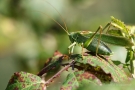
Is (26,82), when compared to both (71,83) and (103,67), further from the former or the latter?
(103,67)

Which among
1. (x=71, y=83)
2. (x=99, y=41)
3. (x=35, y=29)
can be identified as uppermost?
(x=35, y=29)

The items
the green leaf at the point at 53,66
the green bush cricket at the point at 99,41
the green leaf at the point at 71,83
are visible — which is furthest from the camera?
Answer: the green bush cricket at the point at 99,41

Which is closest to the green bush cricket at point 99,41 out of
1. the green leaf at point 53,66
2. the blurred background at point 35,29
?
the green leaf at point 53,66

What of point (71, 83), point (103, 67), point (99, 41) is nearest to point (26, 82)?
point (71, 83)

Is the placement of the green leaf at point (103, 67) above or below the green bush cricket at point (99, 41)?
below

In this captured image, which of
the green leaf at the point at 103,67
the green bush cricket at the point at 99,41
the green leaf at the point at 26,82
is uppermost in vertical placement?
the green bush cricket at the point at 99,41

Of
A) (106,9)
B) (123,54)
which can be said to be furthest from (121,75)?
(106,9)

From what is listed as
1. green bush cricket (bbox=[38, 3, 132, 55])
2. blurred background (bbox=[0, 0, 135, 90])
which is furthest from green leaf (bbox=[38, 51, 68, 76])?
blurred background (bbox=[0, 0, 135, 90])

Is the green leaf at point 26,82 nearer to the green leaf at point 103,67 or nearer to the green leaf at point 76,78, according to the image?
the green leaf at point 76,78

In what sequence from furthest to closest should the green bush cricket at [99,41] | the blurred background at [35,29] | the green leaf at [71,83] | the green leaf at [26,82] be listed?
the blurred background at [35,29], the green bush cricket at [99,41], the green leaf at [26,82], the green leaf at [71,83]
